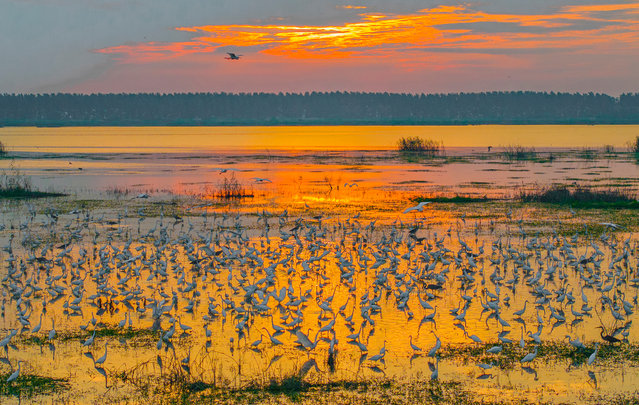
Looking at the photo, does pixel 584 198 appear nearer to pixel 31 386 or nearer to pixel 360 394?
pixel 360 394

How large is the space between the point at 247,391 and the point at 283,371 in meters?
0.78

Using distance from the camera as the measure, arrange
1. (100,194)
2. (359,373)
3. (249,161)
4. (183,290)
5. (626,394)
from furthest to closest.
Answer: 1. (249,161)
2. (100,194)
3. (183,290)
4. (359,373)
5. (626,394)

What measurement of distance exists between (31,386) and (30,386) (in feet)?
0.04

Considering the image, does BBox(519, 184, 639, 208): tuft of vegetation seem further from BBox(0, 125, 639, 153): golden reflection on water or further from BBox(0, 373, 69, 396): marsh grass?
BBox(0, 125, 639, 153): golden reflection on water

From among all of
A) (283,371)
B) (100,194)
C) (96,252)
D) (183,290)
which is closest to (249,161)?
(100,194)

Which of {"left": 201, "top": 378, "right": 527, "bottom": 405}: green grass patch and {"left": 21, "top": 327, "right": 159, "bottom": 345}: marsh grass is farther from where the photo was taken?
{"left": 21, "top": 327, "right": 159, "bottom": 345}: marsh grass

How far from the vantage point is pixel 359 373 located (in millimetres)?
9820

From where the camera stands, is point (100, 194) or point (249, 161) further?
point (249, 161)

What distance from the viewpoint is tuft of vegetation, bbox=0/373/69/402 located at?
916 cm

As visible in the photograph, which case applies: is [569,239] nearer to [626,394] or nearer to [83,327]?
[626,394]

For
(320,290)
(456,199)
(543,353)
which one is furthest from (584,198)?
(543,353)

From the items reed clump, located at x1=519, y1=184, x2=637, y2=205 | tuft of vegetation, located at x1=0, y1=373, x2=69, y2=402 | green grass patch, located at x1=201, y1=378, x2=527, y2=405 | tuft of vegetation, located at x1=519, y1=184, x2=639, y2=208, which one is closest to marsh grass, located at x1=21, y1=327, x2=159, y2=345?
tuft of vegetation, located at x1=0, y1=373, x2=69, y2=402

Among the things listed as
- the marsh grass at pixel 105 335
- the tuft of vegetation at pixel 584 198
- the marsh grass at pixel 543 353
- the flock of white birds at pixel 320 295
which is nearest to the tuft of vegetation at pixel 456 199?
the tuft of vegetation at pixel 584 198

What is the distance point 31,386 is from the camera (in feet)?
30.7
